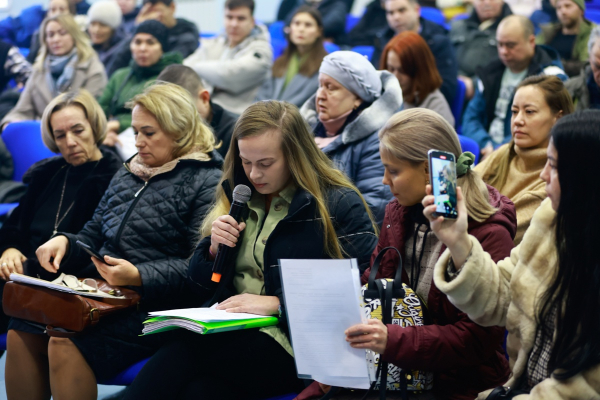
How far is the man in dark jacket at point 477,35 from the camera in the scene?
5.69 m

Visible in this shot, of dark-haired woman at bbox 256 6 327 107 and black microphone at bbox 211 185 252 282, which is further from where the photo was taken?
dark-haired woman at bbox 256 6 327 107

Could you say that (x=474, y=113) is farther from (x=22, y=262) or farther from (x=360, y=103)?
(x=22, y=262)

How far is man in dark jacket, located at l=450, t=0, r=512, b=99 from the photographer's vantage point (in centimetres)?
569

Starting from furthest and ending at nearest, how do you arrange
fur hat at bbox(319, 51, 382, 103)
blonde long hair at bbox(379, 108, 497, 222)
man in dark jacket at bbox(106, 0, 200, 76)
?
man in dark jacket at bbox(106, 0, 200, 76) → fur hat at bbox(319, 51, 382, 103) → blonde long hair at bbox(379, 108, 497, 222)

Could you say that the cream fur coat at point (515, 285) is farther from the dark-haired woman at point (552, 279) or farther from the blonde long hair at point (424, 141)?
the blonde long hair at point (424, 141)

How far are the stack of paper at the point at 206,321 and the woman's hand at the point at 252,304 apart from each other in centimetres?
2

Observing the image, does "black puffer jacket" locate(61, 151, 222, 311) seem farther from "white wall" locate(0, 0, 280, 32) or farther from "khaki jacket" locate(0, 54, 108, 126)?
"white wall" locate(0, 0, 280, 32)

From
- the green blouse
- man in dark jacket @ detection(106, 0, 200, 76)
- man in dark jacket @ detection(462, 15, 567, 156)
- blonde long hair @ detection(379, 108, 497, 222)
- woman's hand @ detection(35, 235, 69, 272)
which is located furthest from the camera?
man in dark jacket @ detection(106, 0, 200, 76)

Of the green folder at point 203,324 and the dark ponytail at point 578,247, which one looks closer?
the dark ponytail at point 578,247

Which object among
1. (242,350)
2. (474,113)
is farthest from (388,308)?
(474,113)

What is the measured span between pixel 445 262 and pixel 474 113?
3089 mm

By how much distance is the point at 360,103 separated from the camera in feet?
10.7

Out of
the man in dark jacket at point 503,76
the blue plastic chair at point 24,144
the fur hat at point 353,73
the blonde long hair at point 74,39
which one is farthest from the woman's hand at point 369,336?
the blonde long hair at point 74,39

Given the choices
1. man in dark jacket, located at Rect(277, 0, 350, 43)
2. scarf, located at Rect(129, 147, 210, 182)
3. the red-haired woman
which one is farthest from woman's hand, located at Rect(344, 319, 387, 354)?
man in dark jacket, located at Rect(277, 0, 350, 43)
